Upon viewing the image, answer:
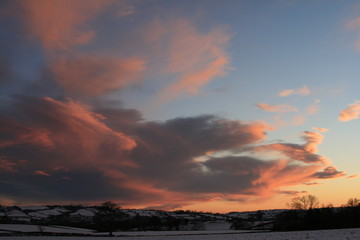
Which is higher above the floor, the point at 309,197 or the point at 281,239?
the point at 309,197

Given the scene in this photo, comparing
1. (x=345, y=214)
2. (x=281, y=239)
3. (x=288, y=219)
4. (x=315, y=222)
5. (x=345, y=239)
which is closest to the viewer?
(x=345, y=239)

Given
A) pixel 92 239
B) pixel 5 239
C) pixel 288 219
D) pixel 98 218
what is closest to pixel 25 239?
pixel 5 239

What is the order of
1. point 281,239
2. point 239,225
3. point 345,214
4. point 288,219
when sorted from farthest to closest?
1. point 239,225
2. point 288,219
3. point 345,214
4. point 281,239

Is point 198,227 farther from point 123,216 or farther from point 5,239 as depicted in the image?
point 5,239

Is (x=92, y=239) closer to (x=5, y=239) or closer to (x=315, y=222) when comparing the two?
(x=5, y=239)

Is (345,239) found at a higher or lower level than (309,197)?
lower

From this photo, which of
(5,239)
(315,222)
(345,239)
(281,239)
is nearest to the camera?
(345,239)

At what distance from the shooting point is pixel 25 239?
66500mm

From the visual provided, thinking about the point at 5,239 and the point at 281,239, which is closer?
the point at 281,239

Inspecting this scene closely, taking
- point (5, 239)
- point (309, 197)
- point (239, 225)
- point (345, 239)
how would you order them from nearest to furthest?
point (345, 239) → point (5, 239) → point (309, 197) → point (239, 225)

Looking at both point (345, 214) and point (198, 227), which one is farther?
point (198, 227)

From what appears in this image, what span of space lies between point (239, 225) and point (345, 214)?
207 ft

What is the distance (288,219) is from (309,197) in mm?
31183

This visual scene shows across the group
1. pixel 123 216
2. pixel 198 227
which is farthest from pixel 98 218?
pixel 198 227
